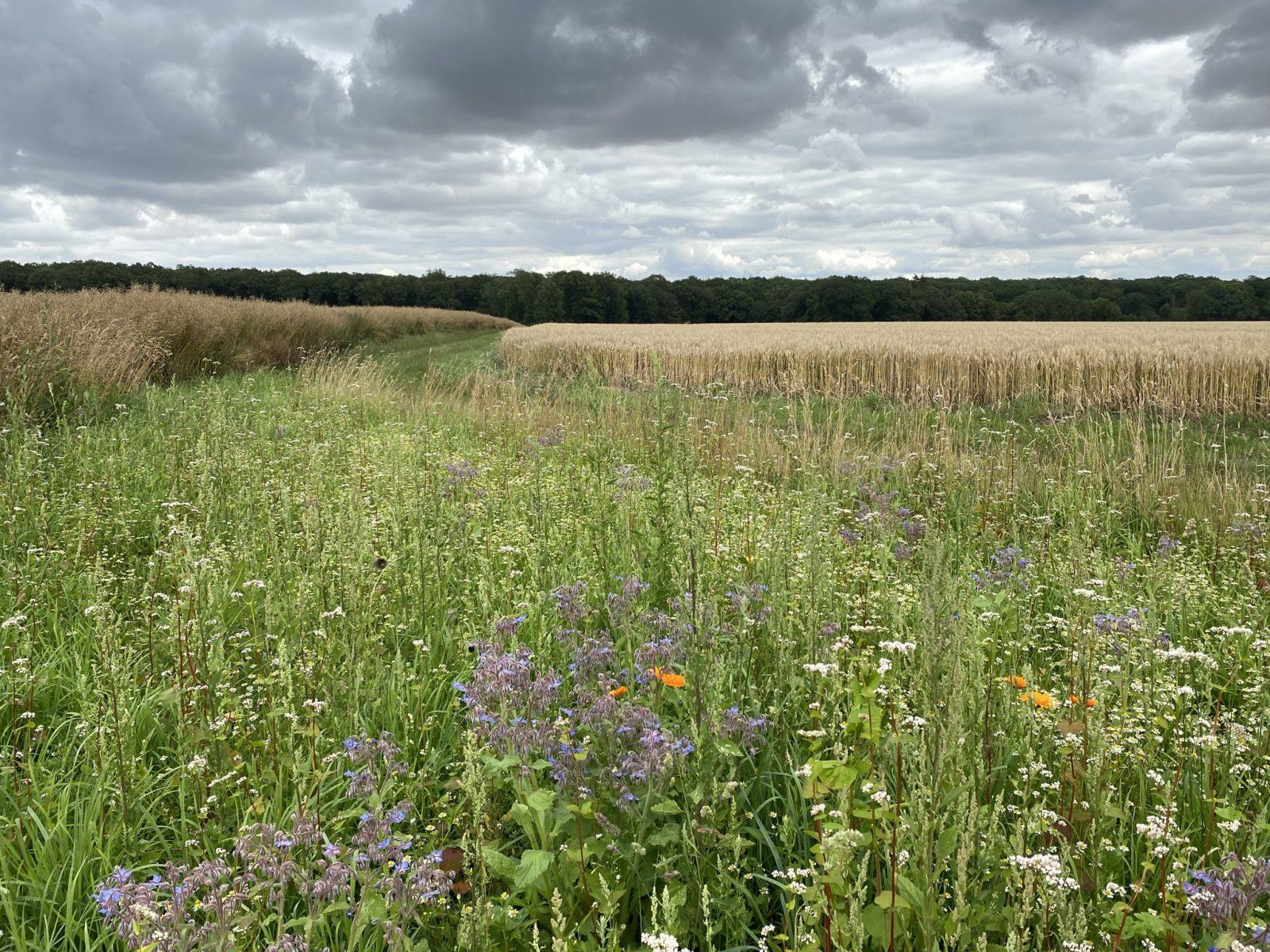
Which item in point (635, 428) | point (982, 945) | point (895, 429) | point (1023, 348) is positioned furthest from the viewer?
point (1023, 348)

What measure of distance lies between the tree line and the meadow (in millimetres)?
61617

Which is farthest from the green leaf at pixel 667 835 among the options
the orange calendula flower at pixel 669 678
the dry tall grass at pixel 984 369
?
the dry tall grass at pixel 984 369

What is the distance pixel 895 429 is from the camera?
1099 cm

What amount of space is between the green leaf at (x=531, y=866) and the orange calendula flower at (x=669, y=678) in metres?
0.66

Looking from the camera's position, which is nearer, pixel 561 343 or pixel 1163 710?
pixel 1163 710

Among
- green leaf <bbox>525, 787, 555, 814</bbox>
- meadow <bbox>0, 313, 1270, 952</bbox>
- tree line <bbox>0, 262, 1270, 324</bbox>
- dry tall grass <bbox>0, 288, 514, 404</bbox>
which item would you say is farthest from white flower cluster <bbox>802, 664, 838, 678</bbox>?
tree line <bbox>0, 262, 1270, 324</bbox>

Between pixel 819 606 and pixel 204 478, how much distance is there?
4239mm

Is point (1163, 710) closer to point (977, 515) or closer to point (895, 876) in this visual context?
point (895, 876)

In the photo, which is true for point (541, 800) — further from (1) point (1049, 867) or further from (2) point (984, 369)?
(2) point (984, 369)

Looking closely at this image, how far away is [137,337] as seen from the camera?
14.6m

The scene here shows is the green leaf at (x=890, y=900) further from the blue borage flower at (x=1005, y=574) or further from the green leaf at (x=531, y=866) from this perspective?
the blue borage flower at (x=1005, y=574)

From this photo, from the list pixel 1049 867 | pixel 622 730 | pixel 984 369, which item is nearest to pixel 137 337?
pixel 622 730

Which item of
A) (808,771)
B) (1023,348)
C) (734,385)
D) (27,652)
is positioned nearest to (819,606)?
(808,771)

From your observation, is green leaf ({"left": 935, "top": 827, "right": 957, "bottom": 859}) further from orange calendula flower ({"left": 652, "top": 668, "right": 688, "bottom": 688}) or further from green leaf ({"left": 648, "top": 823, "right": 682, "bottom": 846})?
orange calendula flower ({"left": 652, "top": 668, "right": 688, "bottom": 688})
